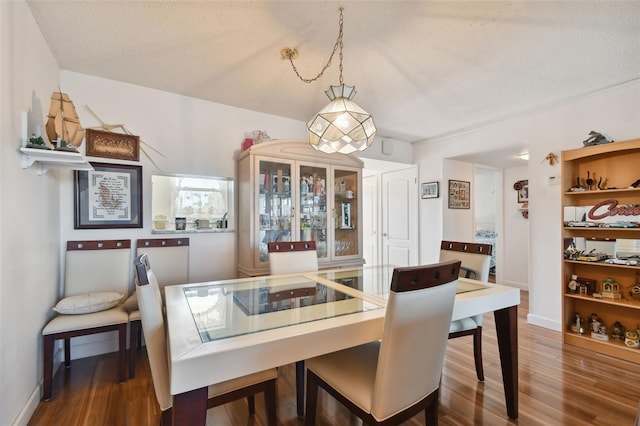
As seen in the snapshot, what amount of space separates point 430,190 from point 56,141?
396cm

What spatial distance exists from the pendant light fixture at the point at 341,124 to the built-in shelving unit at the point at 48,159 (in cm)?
143

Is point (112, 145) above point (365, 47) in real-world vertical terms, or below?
below

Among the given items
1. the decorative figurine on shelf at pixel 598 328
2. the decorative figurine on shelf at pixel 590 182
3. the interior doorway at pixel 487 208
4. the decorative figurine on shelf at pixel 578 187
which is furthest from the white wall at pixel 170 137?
the interior doorway at pixel 487 208

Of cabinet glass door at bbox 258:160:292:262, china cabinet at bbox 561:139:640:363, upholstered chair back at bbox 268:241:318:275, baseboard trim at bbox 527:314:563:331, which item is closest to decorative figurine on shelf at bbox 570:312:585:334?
china cabinet at bbox 561:139:640:363

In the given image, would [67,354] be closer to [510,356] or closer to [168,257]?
[168,257]

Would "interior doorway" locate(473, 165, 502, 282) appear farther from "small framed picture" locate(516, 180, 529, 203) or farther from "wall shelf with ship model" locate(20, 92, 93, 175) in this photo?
"wall shelf with ship model" locate(20, 92, 93, 175)

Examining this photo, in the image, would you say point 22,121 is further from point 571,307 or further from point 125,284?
point 571,307

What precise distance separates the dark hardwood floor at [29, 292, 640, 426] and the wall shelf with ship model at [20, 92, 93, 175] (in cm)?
146

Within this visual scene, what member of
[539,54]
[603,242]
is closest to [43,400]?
[539,54]

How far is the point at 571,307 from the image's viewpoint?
283cm

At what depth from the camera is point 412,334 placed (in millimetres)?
1083

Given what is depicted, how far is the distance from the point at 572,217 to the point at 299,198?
261 centimetres

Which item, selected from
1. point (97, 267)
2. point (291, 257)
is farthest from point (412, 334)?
point (97, 267)

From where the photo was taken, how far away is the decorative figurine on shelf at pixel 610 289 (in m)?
2.56
